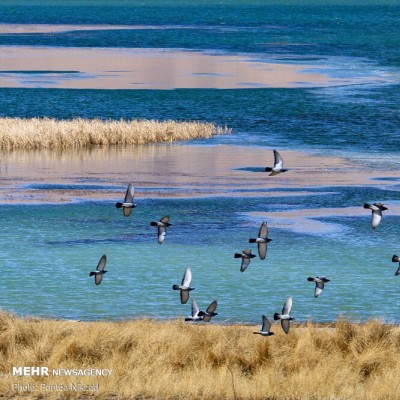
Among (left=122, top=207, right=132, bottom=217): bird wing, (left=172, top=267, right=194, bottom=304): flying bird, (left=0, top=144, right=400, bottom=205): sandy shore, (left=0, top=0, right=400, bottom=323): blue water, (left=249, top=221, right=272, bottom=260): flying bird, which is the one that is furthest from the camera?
(left=0, top=144, right=400, bottom=205): sandy shore

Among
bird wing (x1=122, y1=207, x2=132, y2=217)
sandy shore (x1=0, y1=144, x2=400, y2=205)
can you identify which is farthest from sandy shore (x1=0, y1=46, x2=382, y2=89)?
bird wing (x1=122, y1=207, x2=132, y2=217)

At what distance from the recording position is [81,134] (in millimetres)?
66125

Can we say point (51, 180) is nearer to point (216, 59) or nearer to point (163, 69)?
point (163, 69)

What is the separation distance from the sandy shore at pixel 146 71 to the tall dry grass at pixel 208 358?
8390cm

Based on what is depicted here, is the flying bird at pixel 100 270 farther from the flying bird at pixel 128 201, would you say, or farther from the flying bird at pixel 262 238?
the flying bird at pixel 262 238

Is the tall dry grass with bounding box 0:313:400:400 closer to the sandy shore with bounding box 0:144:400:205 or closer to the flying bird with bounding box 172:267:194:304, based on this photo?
the flying bird with bounding box 172:267:194:304

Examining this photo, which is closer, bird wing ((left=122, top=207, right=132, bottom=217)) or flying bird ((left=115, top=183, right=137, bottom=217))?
flying bird ((left=115, top=183, right=137, bottom=217))

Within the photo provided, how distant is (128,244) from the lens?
40625 millimetres

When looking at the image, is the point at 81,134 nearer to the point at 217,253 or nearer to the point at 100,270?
the point at 217,253

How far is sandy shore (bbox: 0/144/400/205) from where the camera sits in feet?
171

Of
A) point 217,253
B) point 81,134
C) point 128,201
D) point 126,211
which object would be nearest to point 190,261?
point 217,253

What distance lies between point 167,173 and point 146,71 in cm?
7290

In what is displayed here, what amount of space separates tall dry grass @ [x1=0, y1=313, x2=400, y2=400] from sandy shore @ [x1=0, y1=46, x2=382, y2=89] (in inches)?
3303

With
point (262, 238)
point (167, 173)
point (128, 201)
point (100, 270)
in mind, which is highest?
point (128, 201)
